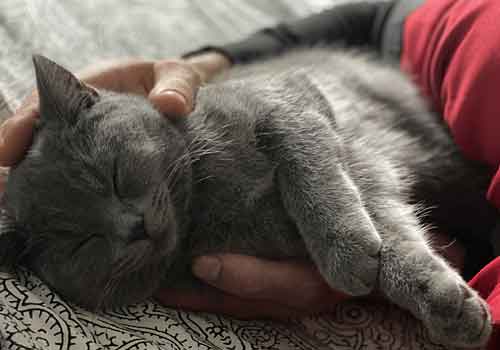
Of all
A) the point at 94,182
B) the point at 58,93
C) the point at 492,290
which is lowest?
the point at 492,290

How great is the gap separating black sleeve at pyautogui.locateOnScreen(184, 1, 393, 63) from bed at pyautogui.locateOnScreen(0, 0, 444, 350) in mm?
252

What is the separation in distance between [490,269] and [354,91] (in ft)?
2.42

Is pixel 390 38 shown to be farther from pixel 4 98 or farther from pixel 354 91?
pixel 4 98

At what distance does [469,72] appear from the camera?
1246 millimetres

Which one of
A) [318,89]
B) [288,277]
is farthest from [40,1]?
[288,277]

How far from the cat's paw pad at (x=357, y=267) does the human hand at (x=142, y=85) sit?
0.50m

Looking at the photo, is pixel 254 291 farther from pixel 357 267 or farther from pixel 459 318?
pixel 459 318

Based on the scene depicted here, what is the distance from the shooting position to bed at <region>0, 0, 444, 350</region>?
925mm

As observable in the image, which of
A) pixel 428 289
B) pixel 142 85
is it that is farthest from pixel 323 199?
pixel 142 85

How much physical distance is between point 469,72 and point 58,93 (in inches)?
37.7

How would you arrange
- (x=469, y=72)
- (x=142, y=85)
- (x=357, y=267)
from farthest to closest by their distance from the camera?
1. (x=142, y=85)
2. (x=469, y=72)
3. (x=357, y=267)

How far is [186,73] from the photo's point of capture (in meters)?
1.40

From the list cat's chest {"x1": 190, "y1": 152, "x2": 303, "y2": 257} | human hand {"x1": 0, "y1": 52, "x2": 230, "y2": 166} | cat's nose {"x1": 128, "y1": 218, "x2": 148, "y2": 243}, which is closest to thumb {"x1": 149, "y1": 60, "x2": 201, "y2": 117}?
human hand {"x1": 0, "y1": 52, "x2": 230, "y2": 166}

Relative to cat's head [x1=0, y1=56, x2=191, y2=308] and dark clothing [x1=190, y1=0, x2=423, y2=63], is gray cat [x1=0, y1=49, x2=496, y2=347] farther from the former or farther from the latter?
dark clothing [x1=190, y1=0, x2=423, y2=63]
